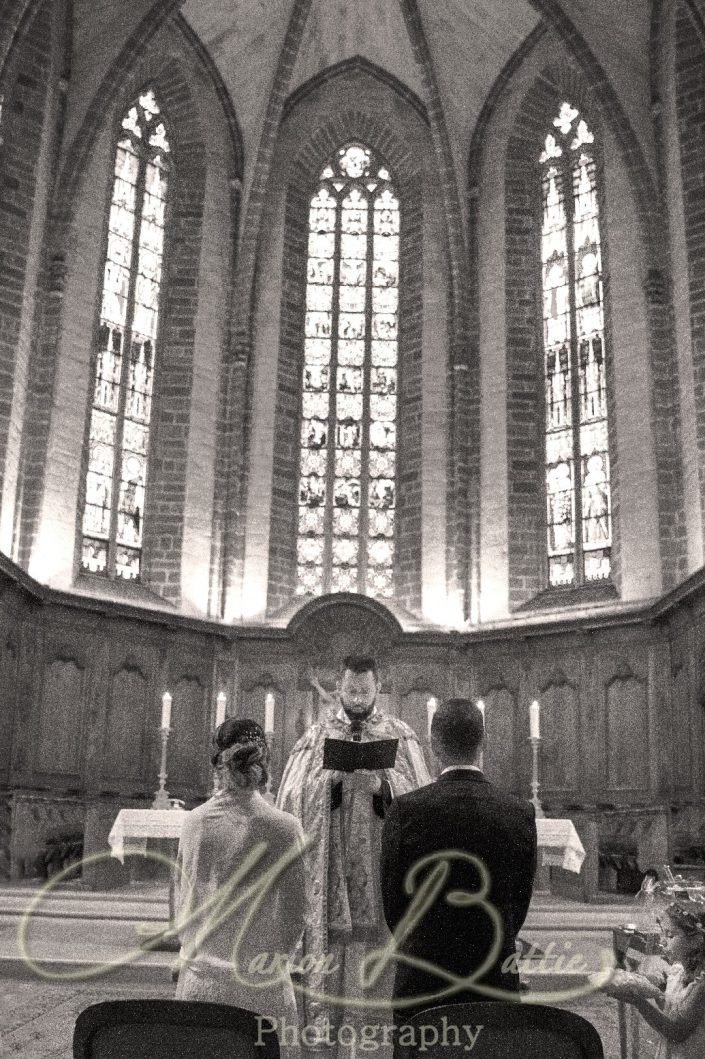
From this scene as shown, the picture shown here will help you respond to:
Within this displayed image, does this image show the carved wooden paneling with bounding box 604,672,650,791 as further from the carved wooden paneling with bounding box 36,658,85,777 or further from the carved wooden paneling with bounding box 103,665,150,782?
Result: the carved wooden paneling with bounding box 36,658,85,777

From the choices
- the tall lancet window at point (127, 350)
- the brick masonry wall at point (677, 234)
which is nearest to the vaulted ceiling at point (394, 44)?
the brick masonry wall at point (677, 234)

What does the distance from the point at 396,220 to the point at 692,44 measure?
5054 mm

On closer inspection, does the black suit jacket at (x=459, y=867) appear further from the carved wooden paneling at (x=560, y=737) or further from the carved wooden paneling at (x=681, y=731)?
the carved wooden paneling at (x=560, y=737)

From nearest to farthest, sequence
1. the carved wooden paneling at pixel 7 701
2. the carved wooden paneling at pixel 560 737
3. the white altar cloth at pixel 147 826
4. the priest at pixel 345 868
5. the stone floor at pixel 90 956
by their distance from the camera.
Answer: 1. the priest at pixel 345 868
2. the stone floor at pixel 90 956
3. the white altar cloth at pixel 147 826
4. the carved wooden paneling at pixel 7 701
5. the carved wooden paneling at pixel 560 737

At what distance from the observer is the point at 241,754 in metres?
3.36

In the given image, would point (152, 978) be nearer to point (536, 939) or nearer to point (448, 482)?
point (536, 939)

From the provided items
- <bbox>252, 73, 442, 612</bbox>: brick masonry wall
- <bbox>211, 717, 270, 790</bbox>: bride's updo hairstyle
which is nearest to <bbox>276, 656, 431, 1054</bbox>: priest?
<bbox>211, 717, 270, 790</bbox>: bride's updo hairstyle

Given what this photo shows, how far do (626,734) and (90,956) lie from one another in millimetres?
8058

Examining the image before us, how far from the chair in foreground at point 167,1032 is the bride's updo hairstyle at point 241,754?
0.97 m

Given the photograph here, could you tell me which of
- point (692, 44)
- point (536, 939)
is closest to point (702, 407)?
point (692, 44)

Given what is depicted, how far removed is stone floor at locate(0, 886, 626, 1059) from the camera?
564 centimetres

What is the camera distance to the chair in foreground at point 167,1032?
7.90 feet

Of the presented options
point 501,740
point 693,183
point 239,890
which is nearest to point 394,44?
point 693,183

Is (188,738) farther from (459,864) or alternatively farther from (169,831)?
(459,864)
